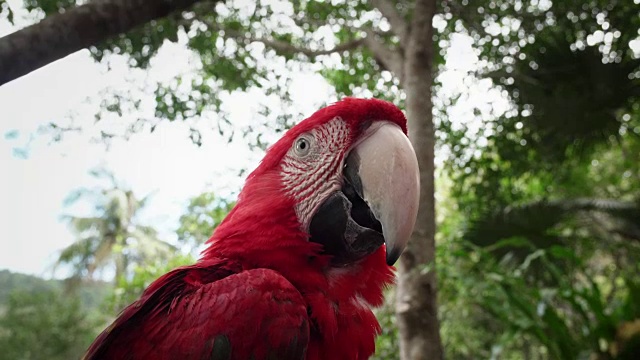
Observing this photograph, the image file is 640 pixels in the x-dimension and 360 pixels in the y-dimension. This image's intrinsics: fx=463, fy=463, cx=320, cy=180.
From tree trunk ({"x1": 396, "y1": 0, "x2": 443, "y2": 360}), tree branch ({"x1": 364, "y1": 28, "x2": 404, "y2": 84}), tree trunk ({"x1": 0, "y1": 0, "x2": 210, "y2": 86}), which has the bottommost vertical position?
tree trunk ({"x1": 396, "y1": 0, "x2": 443, "y2": 360})

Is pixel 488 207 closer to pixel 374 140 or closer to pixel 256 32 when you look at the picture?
pixel 256 32

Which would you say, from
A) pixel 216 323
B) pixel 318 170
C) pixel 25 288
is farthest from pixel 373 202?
pixel 25 288

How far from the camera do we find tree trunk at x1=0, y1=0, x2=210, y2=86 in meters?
1.03

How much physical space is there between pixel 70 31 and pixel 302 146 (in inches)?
25.3

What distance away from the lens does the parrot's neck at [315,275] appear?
0.90m

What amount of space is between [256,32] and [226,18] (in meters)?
0.21

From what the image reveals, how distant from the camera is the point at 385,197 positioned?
901mm

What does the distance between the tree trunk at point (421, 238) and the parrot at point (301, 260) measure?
85 centimetres

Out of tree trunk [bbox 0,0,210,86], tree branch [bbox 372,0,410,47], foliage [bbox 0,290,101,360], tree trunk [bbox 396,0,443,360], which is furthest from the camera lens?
foliage [bbox 0,290,101,360]

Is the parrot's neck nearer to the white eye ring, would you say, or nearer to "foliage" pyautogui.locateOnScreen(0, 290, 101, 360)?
the white eye ring

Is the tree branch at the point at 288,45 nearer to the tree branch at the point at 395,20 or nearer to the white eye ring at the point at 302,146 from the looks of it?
the tree branch at the point at 395,20

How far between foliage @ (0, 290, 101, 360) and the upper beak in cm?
587

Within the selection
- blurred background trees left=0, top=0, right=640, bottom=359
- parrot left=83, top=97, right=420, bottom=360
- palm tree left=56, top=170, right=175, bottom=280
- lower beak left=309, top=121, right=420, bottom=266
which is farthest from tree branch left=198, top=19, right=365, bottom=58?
palm tree left=56, top=170, right=175, bottom=280

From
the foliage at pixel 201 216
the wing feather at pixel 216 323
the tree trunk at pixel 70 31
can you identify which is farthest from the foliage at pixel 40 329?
the wing feather at pixel 216 323
